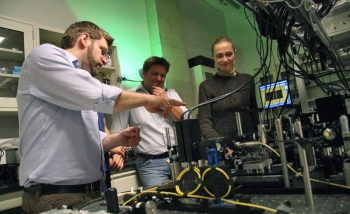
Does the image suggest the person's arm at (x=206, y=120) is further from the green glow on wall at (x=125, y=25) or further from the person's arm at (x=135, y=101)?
the green glow on wall at (x=125, y=25)

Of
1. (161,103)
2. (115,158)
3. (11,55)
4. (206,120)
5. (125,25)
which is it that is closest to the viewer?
(161,103)

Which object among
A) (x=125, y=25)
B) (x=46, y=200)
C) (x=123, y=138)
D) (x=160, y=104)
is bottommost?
(x=46, y=200)

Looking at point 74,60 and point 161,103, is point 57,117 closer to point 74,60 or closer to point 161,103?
point 74,60

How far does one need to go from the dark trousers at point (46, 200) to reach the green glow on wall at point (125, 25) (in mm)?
2229

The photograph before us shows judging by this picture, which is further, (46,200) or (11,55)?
(11,55)

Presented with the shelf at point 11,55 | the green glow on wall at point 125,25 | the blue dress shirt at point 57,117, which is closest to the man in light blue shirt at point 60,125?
the blue dress shirt at point 57,117

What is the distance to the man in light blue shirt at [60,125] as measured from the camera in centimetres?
94

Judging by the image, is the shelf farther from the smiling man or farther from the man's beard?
the man's beard

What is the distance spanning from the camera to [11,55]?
2.16 m

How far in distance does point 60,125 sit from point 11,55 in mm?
1503

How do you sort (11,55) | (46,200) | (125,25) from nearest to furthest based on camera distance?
(46,200) → (11,55) → (125,25)

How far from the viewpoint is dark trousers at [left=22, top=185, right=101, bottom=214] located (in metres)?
0.93

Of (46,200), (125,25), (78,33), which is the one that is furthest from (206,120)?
(125,25)

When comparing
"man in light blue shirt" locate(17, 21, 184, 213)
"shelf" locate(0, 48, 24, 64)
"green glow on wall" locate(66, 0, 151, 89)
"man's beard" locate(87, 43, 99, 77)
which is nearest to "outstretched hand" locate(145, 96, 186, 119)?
"man in light blue shirt" locate(17, 21, 184, 213)
